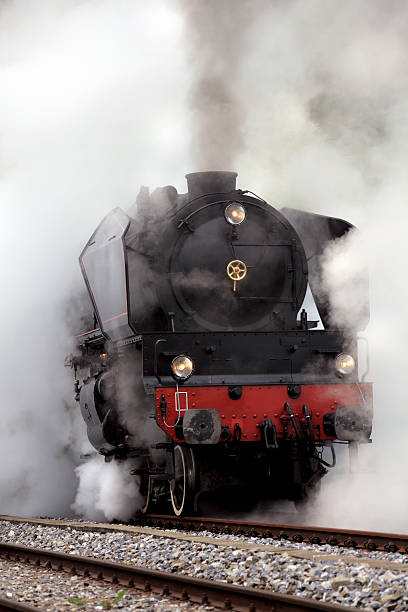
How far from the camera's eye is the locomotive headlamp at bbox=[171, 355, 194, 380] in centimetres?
744

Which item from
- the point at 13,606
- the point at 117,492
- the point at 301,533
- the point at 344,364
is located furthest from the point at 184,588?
the point at 117,492

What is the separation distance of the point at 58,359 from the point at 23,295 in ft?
2.86

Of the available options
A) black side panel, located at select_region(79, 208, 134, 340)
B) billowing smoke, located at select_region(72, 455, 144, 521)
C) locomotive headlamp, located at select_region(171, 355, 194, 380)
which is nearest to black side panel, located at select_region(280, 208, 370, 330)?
locomotive headlamp, located at select_region(171, 355, 194, 380)

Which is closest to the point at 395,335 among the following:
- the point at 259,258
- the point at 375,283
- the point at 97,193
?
the point at 375,283

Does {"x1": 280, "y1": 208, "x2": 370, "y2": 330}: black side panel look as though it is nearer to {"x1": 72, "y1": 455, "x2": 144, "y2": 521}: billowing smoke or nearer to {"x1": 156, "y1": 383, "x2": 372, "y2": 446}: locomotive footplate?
{"x1": 156, "y1": 383, "x2": 372, "y2": 446}: locomotive footplate

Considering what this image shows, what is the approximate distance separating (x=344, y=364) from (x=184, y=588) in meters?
3.62

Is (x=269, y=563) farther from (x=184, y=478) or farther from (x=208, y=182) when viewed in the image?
(x=208, y=182)

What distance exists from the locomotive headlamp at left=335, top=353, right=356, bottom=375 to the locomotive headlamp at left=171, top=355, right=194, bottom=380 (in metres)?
1.30

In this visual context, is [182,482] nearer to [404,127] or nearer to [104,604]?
[104,604]

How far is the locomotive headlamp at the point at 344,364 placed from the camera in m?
7.80

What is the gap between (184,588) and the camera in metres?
4.59

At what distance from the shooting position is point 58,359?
35.4ft

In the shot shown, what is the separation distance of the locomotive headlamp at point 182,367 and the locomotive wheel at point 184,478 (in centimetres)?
62

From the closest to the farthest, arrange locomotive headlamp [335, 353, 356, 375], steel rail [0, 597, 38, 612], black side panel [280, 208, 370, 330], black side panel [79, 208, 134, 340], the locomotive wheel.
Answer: steel rail [0, 597, 38, 612], the locomotive wheel, locomotive headlamp [335, 353, 356, 375], black side panel [79, 208, 134, 340], black side panel [280, 208, 370, 330]
